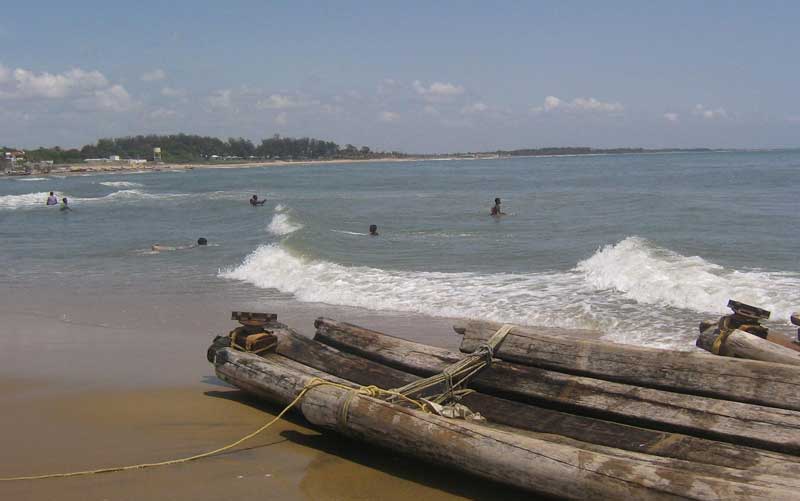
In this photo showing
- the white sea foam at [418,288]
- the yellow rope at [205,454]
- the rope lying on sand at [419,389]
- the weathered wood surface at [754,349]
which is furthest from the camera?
the white sea foam at [418,288]

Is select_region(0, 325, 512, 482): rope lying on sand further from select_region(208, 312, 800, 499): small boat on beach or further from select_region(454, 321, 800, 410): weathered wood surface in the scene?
select_region(454, 321, 800, 410): weathered wood surface

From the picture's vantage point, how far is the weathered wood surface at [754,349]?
17.6ft

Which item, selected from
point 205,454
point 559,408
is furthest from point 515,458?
point 205,454

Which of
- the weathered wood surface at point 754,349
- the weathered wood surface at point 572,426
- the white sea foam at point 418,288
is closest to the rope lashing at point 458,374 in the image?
the weathered wood surface at point 572,426

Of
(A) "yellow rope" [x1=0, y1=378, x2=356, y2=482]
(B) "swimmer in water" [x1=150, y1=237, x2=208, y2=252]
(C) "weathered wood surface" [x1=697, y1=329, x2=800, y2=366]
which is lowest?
(B) "swimmer in water" [x1=150, y1=237, x2=208, y2=252]

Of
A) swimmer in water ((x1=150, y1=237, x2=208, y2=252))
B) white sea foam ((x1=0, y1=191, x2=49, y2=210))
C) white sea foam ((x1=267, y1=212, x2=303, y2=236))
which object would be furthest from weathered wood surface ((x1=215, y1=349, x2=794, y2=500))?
white sea foam ((x1=0, y1=191, x2=49, y2=210))

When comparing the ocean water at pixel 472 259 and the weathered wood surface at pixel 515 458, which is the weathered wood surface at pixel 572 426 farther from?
the ocean water at pixel 472 259

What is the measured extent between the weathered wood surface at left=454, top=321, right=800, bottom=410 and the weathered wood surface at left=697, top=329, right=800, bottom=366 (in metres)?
0.80

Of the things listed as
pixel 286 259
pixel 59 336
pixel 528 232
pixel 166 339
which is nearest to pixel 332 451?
pixel 166 339

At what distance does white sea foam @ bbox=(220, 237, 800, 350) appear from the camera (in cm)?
1063

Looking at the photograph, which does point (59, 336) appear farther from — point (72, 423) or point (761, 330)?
point (761, 330)

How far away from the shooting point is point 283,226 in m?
26.2

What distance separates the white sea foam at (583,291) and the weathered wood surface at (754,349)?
342 cm

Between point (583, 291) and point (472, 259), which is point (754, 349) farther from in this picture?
point (472, 259)
